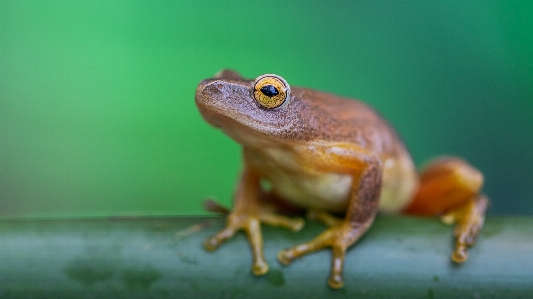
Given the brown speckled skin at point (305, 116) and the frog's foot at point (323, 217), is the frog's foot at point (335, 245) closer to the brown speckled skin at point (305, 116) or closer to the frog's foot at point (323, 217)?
the frog's foot at point (323, 217)

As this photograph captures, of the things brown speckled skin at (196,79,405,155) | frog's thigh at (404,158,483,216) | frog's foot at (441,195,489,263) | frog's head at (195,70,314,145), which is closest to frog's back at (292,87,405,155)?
brown speckled skin at (196,79,405,155)

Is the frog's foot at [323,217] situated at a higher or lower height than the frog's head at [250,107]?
lower

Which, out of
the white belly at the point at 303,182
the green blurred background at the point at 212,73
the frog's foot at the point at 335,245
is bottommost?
the frog's foot at the point at 335,245

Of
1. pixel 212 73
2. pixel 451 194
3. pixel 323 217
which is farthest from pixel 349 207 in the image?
pixel 212 73

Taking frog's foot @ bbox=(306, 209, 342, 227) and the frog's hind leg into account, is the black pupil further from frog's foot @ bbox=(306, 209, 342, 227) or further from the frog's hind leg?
the frog's hind leg

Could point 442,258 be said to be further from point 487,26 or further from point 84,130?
point 84,130

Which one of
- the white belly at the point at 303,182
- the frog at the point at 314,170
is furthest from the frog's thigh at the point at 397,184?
the white belly at the point at 303,182

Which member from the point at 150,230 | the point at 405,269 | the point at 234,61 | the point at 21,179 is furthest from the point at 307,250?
the point at 21,179

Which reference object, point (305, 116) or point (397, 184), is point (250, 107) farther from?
point (397, 184)
